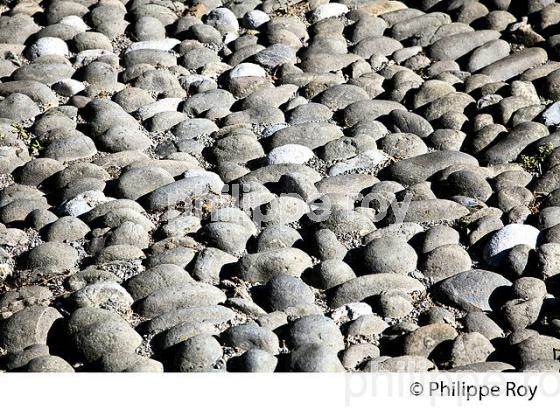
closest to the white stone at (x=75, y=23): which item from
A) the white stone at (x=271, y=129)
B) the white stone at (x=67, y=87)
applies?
the white stone at (x=67, y=87)

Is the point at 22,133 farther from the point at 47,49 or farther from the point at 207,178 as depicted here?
the point at 207,178

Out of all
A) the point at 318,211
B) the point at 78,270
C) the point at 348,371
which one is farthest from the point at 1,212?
the point at 348,371

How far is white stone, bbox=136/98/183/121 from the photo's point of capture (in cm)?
379

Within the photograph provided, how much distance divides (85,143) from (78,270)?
74 cm

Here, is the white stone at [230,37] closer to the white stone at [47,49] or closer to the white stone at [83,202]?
the white stone at [47,49]

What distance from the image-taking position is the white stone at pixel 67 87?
3.95 metres

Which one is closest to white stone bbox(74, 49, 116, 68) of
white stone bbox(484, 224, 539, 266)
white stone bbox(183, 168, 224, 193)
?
white stone bbox(183, 168, 224, 193)

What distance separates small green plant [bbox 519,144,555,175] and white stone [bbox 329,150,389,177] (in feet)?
1.51

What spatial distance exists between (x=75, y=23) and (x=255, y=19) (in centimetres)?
77

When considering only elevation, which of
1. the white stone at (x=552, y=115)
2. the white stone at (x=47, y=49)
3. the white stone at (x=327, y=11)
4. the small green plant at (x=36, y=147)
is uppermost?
the white stone at (x=552, y=115)

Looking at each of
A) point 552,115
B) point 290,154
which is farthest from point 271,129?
point 552,115

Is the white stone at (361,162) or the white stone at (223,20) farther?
the white stone at (223,20)

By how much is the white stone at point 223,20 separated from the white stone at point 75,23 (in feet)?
1.73

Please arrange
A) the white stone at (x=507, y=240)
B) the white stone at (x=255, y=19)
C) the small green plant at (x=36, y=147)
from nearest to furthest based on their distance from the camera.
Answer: the white stone at (x=507, y=240) < the small green plant at (x=36, y=147) < the white stone at (x=255, y=19)
